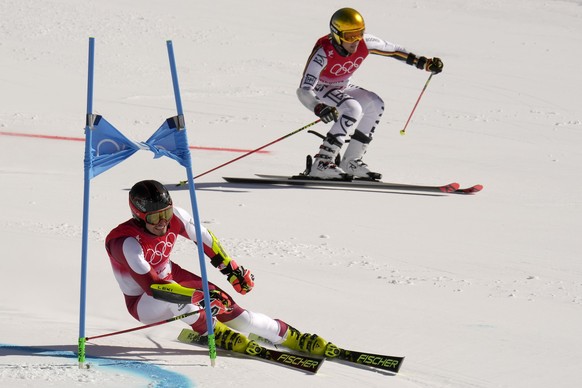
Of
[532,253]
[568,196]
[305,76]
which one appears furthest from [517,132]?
[532,253]

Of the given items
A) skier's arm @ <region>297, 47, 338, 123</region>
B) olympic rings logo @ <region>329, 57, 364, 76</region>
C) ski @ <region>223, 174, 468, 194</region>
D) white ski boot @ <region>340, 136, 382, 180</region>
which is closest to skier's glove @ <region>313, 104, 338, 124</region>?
skier's arm @ <region>297, 47, 338, 123</region>

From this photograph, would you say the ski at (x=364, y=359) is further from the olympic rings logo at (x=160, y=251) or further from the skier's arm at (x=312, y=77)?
the skier's arm at (x=312, y=77)

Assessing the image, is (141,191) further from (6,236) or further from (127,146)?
(6,236)

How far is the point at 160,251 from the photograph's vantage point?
22.4 feet

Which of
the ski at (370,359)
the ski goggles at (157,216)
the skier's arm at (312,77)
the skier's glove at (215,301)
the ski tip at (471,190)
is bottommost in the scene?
the ski at (370,359)

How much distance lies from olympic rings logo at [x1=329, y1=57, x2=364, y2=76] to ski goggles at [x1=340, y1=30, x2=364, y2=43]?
351 mm

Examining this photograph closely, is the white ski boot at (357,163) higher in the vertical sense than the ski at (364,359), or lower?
higher

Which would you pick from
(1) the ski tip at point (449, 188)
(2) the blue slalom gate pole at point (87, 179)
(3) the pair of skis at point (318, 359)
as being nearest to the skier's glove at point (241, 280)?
(3) the pair of skis at point (318, 359)

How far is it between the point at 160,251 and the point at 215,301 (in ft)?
1.72

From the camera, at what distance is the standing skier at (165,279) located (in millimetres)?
6621

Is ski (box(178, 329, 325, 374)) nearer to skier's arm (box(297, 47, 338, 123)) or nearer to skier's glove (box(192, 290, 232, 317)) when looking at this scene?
skier's glove (box(192, 290, 232, 317))

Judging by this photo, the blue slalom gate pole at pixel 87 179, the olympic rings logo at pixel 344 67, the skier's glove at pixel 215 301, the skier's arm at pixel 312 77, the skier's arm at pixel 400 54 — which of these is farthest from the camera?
the skier's arm at pixel 400 54

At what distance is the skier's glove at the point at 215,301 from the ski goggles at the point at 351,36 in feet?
17.4

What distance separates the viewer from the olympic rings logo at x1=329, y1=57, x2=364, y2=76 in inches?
466
